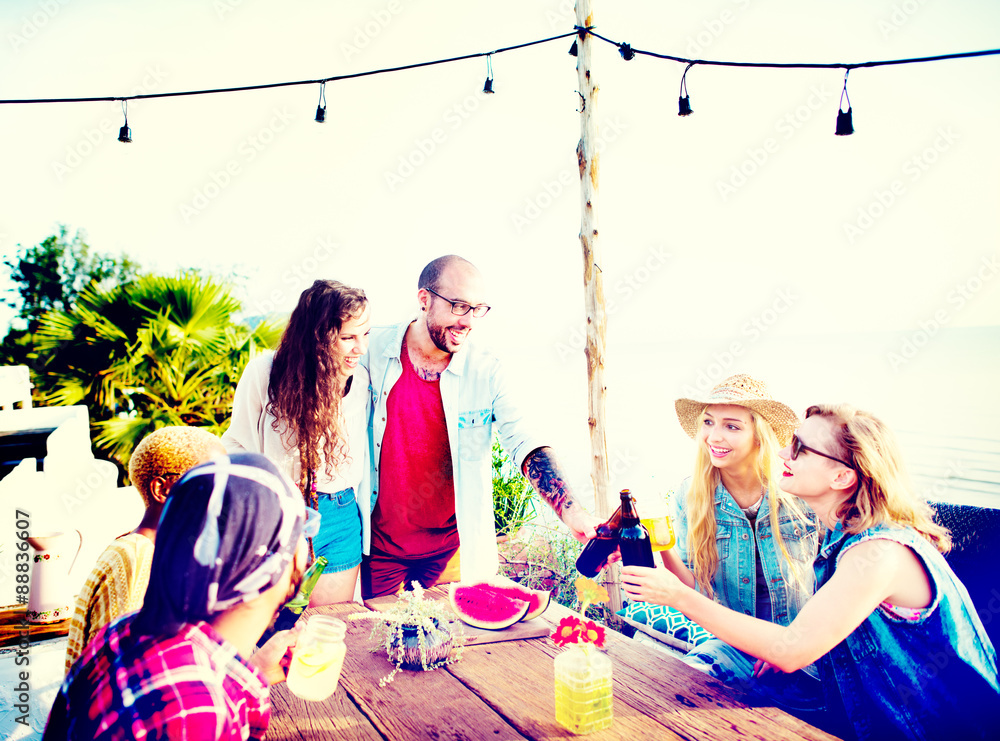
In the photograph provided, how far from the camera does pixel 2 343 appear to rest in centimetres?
1453

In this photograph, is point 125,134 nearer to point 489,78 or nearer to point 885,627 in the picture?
point 489,78

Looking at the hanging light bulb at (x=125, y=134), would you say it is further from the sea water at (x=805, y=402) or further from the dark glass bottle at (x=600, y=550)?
the dark glass bottle at (x=600, y=550)

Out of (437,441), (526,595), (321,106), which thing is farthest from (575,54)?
(526,595)

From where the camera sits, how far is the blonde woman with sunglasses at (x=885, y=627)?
5.99 ft

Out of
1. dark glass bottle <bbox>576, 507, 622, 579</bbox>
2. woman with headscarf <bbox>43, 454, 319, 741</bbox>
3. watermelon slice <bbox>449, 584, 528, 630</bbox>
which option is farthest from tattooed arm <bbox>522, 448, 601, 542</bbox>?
woman with headscarf <bbox>43, 454, 319, 741</bbox>

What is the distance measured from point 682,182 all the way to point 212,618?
1214 inches

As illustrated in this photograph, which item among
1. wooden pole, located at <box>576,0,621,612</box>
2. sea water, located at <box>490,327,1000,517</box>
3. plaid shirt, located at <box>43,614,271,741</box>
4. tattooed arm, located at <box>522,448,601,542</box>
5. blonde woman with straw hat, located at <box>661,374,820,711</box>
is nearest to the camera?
plaid shirt, located at <box>43,614,271,741</box>

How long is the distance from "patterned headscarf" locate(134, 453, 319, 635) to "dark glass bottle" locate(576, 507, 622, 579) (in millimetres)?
1388

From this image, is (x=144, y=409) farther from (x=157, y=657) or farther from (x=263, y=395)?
(x=157, y=657)

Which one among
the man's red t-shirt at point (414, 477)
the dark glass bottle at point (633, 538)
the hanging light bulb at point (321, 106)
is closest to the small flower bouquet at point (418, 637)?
the dark glass bottle at point (633, 538)

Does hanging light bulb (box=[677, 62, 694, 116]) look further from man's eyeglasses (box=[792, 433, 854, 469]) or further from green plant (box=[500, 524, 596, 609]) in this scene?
green plant (box=[500, 524, 596, 609])

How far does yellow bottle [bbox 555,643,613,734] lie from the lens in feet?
4.93

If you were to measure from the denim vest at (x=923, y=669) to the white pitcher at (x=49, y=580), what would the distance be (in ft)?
15.1

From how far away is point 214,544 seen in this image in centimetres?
111
